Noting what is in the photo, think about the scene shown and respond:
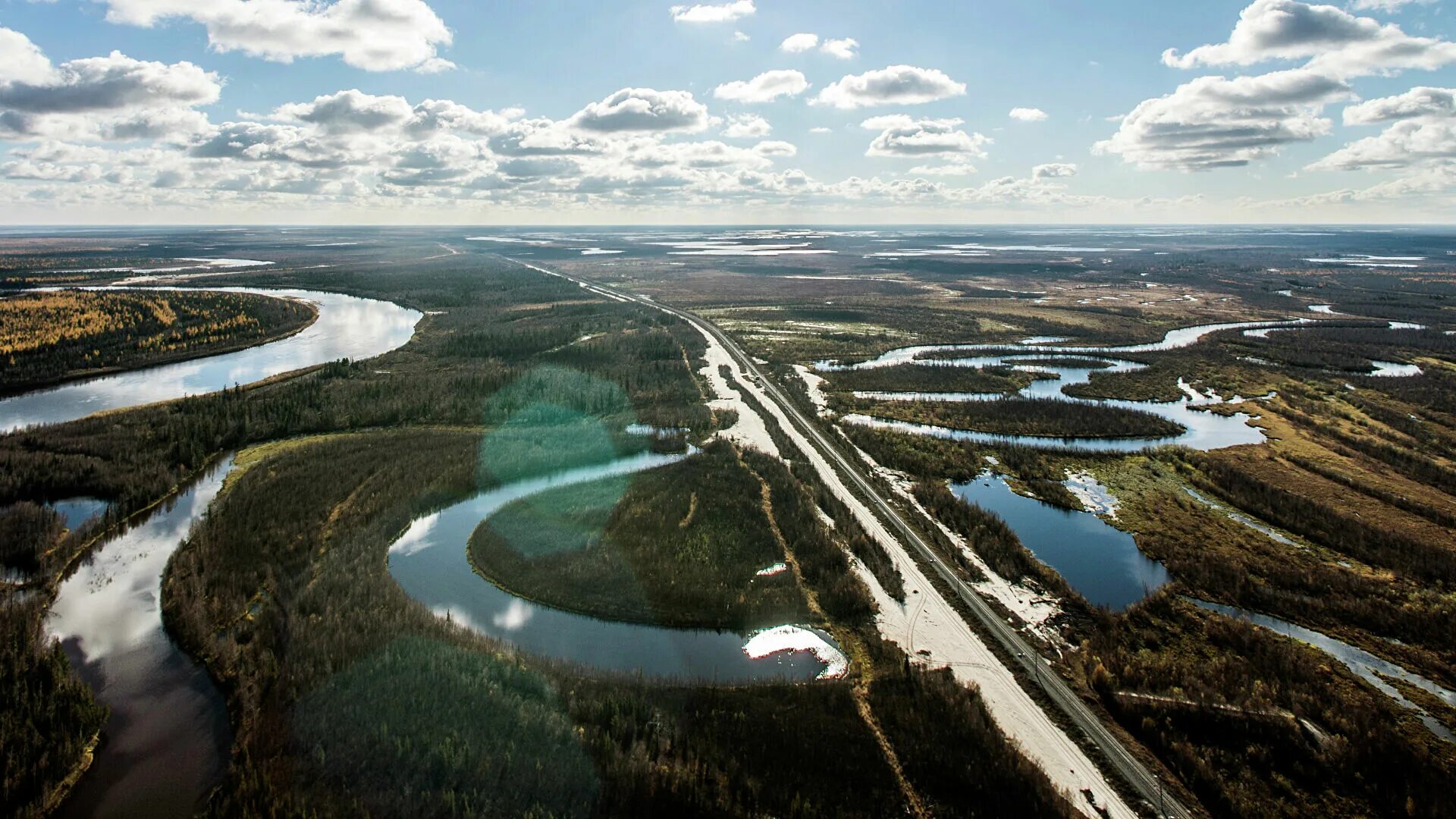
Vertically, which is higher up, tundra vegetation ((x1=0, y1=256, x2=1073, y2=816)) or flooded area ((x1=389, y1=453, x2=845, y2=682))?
tundra vegetation ((x1=0, y1=256, x2=1073, y2=816))

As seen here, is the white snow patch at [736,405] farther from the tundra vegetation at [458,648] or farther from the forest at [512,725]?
the forest at [512,725]

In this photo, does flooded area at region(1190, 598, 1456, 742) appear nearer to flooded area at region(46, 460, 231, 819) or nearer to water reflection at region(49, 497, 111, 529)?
flooded area at region(46, 460, 231, 819)

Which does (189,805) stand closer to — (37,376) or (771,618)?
(771,618)

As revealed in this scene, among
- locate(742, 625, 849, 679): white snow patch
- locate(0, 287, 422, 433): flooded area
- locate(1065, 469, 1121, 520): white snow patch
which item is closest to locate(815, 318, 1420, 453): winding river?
locate(1065, 469, 1121, 520): white snow patch

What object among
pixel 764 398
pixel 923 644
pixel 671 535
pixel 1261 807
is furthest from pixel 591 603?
pixel 764 398

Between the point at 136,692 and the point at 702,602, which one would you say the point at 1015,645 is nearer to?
the point at 702,602

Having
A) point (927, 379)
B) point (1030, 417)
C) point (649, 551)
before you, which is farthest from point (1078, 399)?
point (649, 551)
